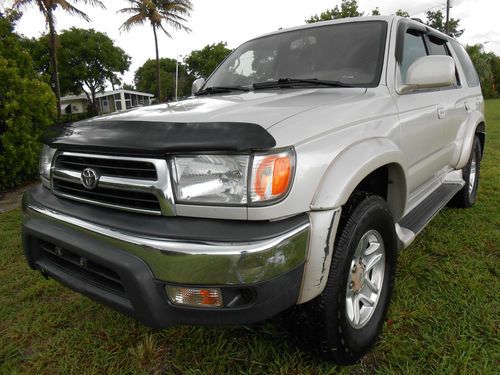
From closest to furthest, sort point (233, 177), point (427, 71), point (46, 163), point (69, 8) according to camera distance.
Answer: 1. point (233, 177)
2. point (46, 163)
3. point (427, 71)
4. point (69, 8)

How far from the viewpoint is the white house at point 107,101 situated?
42.8 metres

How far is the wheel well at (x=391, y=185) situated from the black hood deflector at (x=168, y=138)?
97cm

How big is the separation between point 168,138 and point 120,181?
0.30m

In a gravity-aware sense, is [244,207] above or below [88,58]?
below

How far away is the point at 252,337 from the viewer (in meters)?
2.05

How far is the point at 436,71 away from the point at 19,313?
118 inches

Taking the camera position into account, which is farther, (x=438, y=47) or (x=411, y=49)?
(x=438, y=47)

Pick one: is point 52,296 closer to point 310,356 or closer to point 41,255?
point 41,255

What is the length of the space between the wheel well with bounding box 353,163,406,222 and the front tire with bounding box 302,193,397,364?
0.98 feet

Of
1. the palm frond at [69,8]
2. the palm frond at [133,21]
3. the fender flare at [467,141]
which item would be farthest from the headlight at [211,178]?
the palm frond at [133,21]

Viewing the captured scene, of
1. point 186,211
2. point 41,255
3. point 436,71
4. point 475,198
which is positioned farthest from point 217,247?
point 475,198

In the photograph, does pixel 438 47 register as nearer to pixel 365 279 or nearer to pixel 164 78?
pixel 365 279

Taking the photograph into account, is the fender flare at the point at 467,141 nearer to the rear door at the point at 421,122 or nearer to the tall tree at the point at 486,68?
the rear door at the point at 421,122

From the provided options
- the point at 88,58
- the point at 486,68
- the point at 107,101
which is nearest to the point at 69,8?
the point at 88,58
